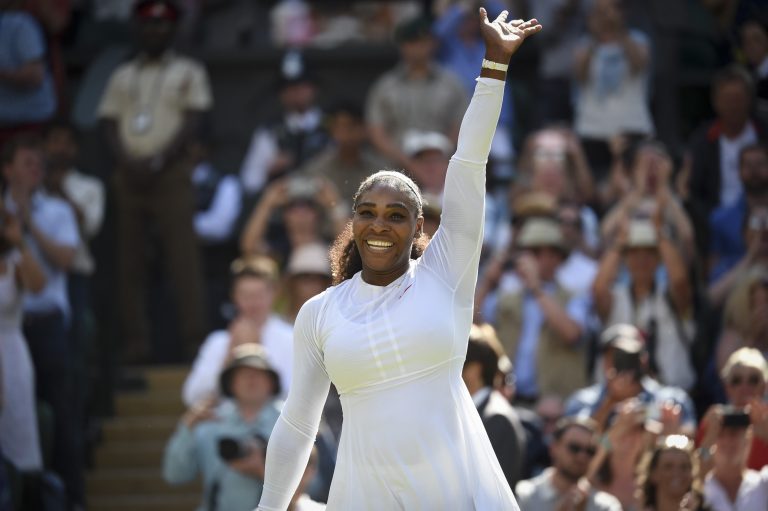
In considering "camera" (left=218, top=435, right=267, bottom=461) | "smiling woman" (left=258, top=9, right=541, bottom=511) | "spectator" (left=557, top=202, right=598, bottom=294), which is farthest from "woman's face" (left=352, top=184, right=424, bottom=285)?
"spectator" (left=557, top=202, right=598, bottom=294)

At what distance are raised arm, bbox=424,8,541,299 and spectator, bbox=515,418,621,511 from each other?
101 inches

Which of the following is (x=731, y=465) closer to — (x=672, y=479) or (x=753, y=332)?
(x=672, y=479)

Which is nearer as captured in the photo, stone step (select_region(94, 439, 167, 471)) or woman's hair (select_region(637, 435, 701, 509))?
woman's hair (select_region(637, 435, 701, 509))

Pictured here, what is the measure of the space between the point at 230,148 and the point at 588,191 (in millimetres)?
3551

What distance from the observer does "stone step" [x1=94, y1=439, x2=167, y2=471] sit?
1050 centimetres

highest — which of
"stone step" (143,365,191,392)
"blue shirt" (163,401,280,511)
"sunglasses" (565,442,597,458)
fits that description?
"sunglasses" (565,442,597,458)

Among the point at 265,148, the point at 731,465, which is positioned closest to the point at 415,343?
the point at 731,465

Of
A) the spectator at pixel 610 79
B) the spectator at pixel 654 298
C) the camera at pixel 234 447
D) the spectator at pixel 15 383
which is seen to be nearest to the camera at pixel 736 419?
the spectator at pixel 654 298

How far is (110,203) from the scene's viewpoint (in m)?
11.5

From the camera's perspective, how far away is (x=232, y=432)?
8.23 m

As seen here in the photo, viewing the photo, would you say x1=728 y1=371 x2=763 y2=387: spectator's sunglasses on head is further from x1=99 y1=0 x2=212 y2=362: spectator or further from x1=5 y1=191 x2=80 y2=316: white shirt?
x1=99 y1=0 x2=212 y2=362: spectator

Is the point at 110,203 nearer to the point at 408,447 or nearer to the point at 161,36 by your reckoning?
the point at 161,36

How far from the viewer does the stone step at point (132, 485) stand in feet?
33.6

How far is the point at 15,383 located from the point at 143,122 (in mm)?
3087
